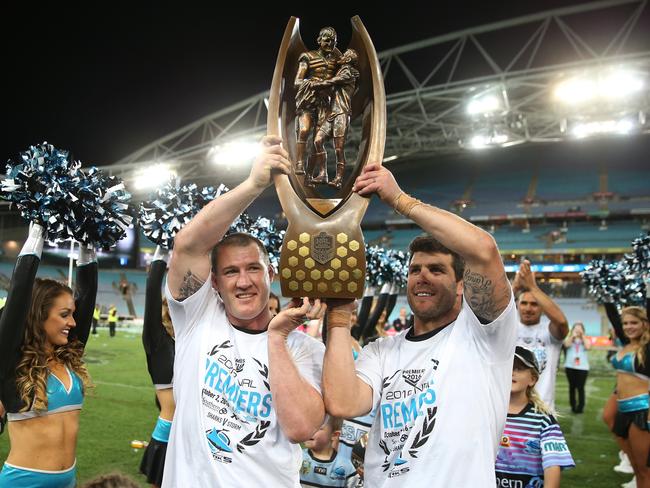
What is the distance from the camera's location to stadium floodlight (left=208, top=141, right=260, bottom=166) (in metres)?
18.4

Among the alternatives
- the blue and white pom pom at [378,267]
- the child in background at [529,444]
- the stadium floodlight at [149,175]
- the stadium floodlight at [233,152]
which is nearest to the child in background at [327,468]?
the child in background at [529,444]

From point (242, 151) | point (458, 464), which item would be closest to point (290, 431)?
point (458, 464)

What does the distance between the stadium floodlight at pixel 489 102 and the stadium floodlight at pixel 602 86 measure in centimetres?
137

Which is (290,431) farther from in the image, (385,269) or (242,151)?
(242,151)

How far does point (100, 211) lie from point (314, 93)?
4.36ft

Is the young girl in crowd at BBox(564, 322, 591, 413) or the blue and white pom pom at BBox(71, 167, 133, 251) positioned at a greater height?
the blue and white pom pom at BBox(71, 167, 133, 251)

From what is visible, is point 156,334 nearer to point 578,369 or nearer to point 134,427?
point 134,427

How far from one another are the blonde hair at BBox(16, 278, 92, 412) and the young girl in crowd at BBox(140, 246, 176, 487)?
40 cm

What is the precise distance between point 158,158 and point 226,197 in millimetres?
18778

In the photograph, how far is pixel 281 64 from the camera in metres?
2.19

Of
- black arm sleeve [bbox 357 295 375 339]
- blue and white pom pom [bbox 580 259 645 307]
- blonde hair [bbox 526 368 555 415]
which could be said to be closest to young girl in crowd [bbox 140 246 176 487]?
blonde hair [bbox 526 368 555 415]

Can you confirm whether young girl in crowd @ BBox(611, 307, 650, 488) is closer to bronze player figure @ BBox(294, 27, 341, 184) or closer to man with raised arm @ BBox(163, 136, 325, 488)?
man with raised arm @ BBox(163, 136, 325, 488)

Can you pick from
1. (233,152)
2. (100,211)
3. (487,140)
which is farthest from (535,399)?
(233,152)

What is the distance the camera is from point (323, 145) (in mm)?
2168
